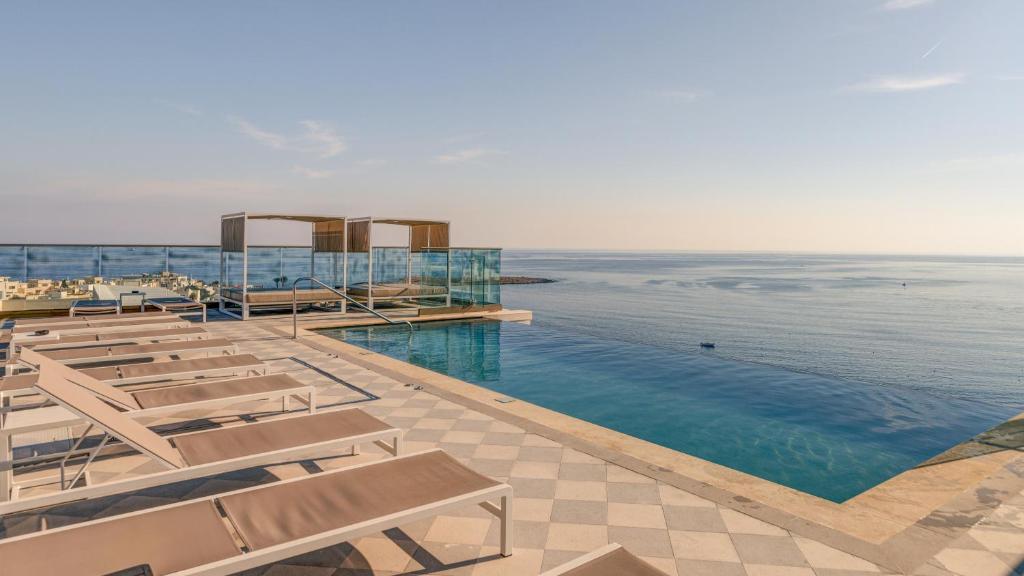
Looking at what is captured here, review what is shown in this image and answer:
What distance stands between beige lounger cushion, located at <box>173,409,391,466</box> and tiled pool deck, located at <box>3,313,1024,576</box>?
1.32 feet

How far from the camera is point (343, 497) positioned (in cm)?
267

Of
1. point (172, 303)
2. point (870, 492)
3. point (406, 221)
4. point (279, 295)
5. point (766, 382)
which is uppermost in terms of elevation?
point (406, 221)

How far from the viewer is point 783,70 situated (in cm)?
1983

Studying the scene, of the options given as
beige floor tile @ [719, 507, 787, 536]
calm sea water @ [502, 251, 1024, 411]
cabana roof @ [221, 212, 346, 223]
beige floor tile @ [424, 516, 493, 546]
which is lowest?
calm sea water @ [502, 251, 1024, 411]

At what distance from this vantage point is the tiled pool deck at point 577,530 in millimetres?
2791

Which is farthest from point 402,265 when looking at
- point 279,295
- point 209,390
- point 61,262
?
point 209,390

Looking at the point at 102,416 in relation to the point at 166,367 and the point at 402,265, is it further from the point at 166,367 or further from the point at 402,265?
the point at 402,265

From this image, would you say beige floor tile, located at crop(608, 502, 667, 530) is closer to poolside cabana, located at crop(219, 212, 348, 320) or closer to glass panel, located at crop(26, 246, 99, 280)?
poolside cabana, located at crop(219, 212, 348, 320)

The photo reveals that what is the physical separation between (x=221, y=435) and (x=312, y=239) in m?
13.3

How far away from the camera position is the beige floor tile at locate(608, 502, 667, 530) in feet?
10.6

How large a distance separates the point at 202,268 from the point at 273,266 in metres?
1.94

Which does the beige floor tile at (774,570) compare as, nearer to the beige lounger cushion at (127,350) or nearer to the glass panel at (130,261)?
the beige lounger cushion at (127,350)

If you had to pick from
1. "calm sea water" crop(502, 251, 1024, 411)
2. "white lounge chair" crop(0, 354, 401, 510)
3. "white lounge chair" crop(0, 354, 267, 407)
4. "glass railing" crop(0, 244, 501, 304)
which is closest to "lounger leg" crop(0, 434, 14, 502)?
"white lounge chair" crop(0, 354, 401, 510)

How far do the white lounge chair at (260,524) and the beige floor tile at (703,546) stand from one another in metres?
0.97
